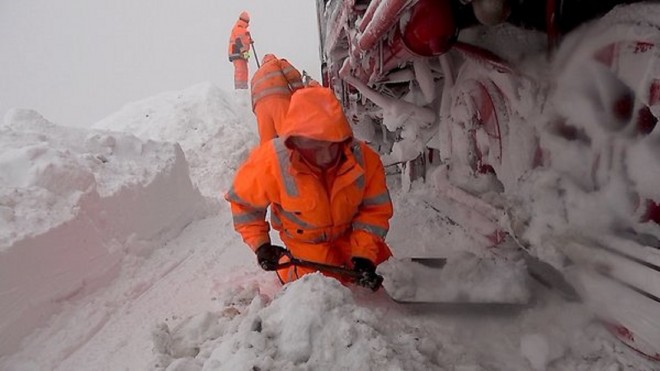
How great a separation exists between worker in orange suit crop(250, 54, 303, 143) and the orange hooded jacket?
6442mm

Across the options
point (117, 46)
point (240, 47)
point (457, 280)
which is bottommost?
point (117, 46)

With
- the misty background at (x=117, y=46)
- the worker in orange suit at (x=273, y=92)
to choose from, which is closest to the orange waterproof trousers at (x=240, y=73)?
the worker in orange suit at (x=273, y=92)

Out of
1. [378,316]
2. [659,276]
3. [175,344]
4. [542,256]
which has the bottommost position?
[175,344]

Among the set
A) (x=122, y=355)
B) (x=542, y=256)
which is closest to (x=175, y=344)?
(x=122, y=355)

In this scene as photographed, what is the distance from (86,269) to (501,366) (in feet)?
9.54

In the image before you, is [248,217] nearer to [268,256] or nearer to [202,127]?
[268,256]

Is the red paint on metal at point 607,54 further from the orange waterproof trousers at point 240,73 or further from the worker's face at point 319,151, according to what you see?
the orange waterproof trousers at point 240,73

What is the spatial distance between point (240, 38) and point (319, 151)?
9.63 metres

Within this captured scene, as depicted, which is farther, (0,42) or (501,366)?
(0,42)

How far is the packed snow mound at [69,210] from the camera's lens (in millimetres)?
2875

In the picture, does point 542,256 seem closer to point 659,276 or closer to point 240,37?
point 659,276

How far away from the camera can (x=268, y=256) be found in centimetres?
263

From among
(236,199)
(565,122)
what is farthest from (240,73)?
(565,122)

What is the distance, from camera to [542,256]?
1901 mm
